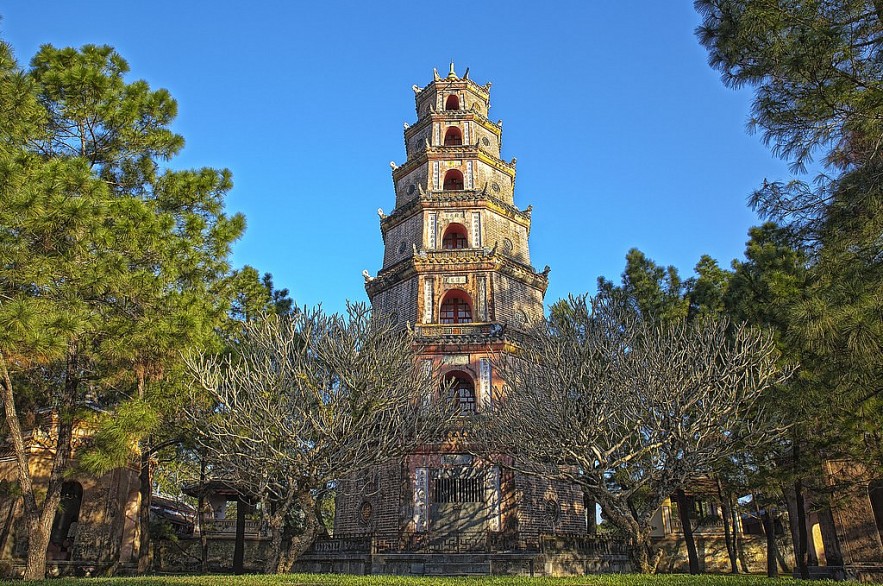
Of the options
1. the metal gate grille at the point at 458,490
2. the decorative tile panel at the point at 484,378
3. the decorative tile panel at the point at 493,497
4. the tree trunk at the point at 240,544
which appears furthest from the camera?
the decorative tile panel at the point at 484,378

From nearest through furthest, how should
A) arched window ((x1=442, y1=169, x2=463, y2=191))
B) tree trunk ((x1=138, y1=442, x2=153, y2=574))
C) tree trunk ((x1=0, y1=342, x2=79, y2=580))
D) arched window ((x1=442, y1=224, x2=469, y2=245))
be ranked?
1. tree trunk ((x1=0, y1=342, x2=79, y2=580))
2. tree trunk ((x1=138, y1=442, x2=153, y2=574))
3. arched window ((x1=442, y1=224, x2=469, y2=245))
4. arched window ((x1=442, y1=169, x2=463, y2=191))

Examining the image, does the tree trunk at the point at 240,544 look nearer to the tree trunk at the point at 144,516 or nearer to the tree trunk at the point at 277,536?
the tree trunk at the point at 144,516

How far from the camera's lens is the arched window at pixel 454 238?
24.1 m

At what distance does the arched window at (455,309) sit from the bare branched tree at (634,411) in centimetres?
544

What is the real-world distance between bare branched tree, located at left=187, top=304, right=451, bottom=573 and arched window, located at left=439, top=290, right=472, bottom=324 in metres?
5.22

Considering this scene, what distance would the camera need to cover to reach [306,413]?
51.0 feet

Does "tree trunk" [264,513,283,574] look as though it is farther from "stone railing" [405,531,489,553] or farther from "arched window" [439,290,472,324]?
"arched window" [439,290,472,324]

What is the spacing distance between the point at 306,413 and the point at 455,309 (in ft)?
29.5

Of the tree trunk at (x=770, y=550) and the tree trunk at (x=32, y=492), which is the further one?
the tree trunk at (x=770, y=550)

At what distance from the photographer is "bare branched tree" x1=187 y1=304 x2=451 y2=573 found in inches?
581

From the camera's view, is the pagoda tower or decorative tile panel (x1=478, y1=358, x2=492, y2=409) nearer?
the pagoda tower

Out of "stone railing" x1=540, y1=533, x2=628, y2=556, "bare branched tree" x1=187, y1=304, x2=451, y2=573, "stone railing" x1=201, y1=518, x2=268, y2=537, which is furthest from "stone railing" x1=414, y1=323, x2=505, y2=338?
"stone railing" x1=201, y1=518, x2=268, y2=537

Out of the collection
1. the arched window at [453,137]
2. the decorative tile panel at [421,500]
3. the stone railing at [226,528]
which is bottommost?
the stone railing at [226,528]

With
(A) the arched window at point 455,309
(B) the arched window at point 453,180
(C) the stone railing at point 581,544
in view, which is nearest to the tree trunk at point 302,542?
(C) the stone railing at point 581,544
